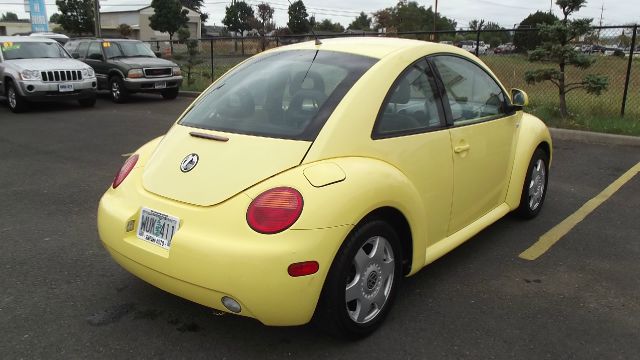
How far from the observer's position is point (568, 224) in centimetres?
481

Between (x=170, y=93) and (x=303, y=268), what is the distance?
1358cm

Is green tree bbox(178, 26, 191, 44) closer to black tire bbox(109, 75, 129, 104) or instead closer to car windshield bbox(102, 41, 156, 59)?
car windshield bbox(102, 41, 156, 59)

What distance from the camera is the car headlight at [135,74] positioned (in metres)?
14.1

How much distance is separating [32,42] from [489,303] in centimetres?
1345

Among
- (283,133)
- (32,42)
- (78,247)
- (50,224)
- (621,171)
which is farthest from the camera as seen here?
(32,42)

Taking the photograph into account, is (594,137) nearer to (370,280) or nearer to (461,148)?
(461,148)

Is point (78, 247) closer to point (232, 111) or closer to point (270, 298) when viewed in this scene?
point (232, 111)

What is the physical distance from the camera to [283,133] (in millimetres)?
2902

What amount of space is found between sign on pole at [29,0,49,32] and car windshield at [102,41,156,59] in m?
18.6

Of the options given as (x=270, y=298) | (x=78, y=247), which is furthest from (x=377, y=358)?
(x=78, y=247)

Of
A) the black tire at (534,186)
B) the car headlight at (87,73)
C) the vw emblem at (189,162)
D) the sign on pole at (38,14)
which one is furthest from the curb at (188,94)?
the sign on pole at (38,14)

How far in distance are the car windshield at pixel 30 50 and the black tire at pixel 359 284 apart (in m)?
13.0

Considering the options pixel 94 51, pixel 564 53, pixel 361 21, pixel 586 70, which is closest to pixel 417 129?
pixel 564 53

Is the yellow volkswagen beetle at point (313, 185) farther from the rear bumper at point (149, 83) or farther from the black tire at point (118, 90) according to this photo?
the black tire at point (118, 90)
